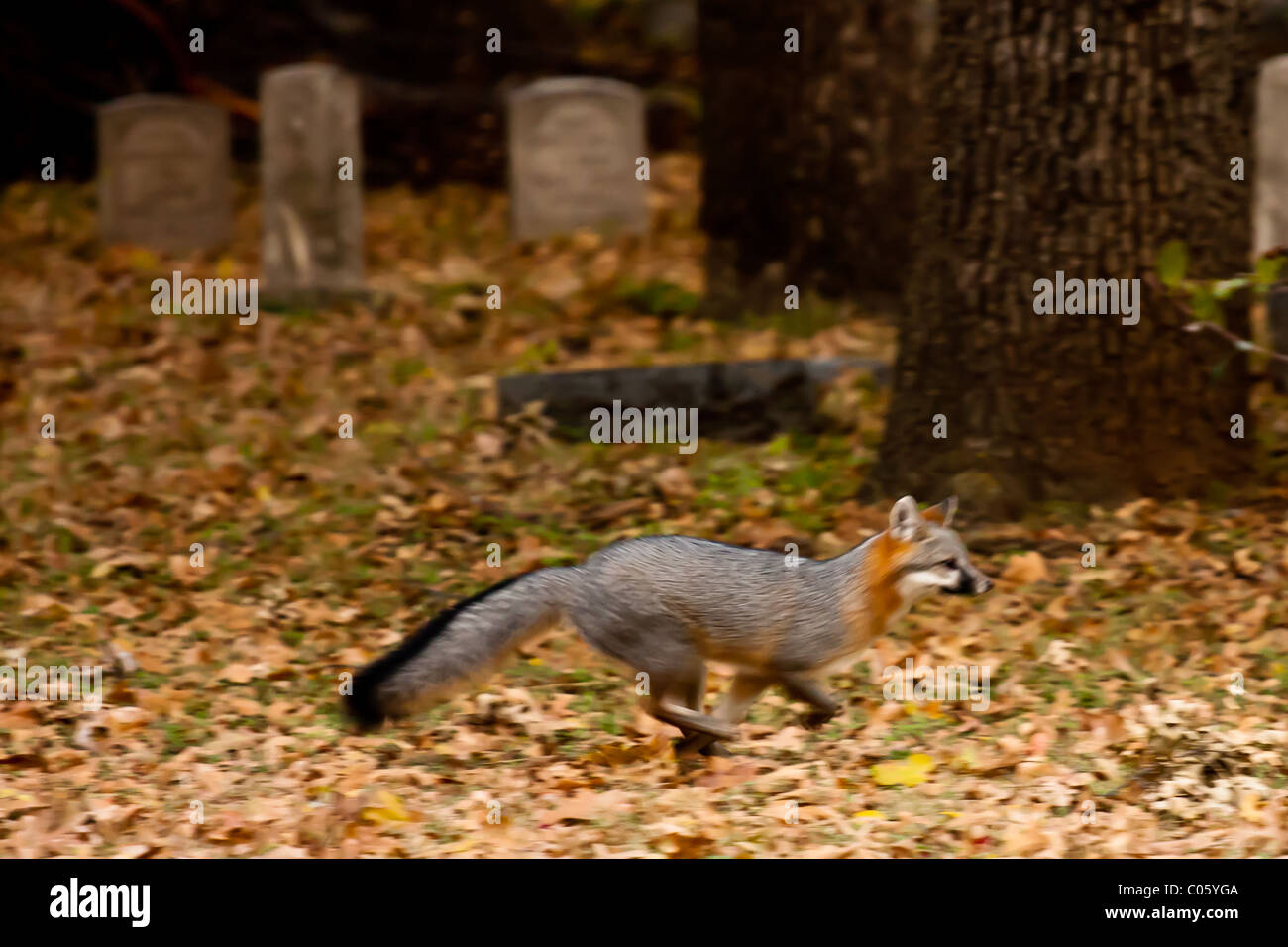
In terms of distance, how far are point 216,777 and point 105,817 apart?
0.51 m

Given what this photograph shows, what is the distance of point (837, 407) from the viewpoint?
9992 millimetres

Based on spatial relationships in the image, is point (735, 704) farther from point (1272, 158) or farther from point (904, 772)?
point (1272, 158)

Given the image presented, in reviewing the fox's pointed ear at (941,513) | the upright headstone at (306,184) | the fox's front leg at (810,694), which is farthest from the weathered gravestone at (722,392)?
the fox's front leg at (810,694)

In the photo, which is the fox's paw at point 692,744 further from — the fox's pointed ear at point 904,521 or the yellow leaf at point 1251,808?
the yellow leaf at point 1251,808

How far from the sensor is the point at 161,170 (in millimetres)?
14492

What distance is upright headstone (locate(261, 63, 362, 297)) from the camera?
13.0 meters

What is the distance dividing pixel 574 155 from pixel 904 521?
961cm

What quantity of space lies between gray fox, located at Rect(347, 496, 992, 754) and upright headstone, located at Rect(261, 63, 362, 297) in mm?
7735

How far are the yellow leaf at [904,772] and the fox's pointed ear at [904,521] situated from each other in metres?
0.77

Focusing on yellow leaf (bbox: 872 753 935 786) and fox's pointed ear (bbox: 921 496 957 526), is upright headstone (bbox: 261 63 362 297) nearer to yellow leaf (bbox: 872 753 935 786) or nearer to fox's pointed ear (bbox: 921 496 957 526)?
fox's pointed ear (bbox: 921 496 957 526)

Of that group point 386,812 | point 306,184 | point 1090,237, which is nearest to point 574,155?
point 306,184

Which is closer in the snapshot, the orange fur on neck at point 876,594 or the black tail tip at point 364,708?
the black tail tip at point 364,708

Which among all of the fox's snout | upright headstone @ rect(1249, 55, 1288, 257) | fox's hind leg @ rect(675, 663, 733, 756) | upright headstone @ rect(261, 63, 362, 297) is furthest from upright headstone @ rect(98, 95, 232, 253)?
the fox's snout

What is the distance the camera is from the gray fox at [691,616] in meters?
5.60
